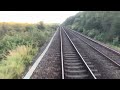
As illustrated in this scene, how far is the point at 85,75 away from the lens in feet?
35.0

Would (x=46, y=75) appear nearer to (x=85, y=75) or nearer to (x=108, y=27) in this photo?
(x=85, y=75)

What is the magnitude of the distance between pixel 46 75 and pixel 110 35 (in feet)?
58.2

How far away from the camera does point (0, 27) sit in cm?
3166
